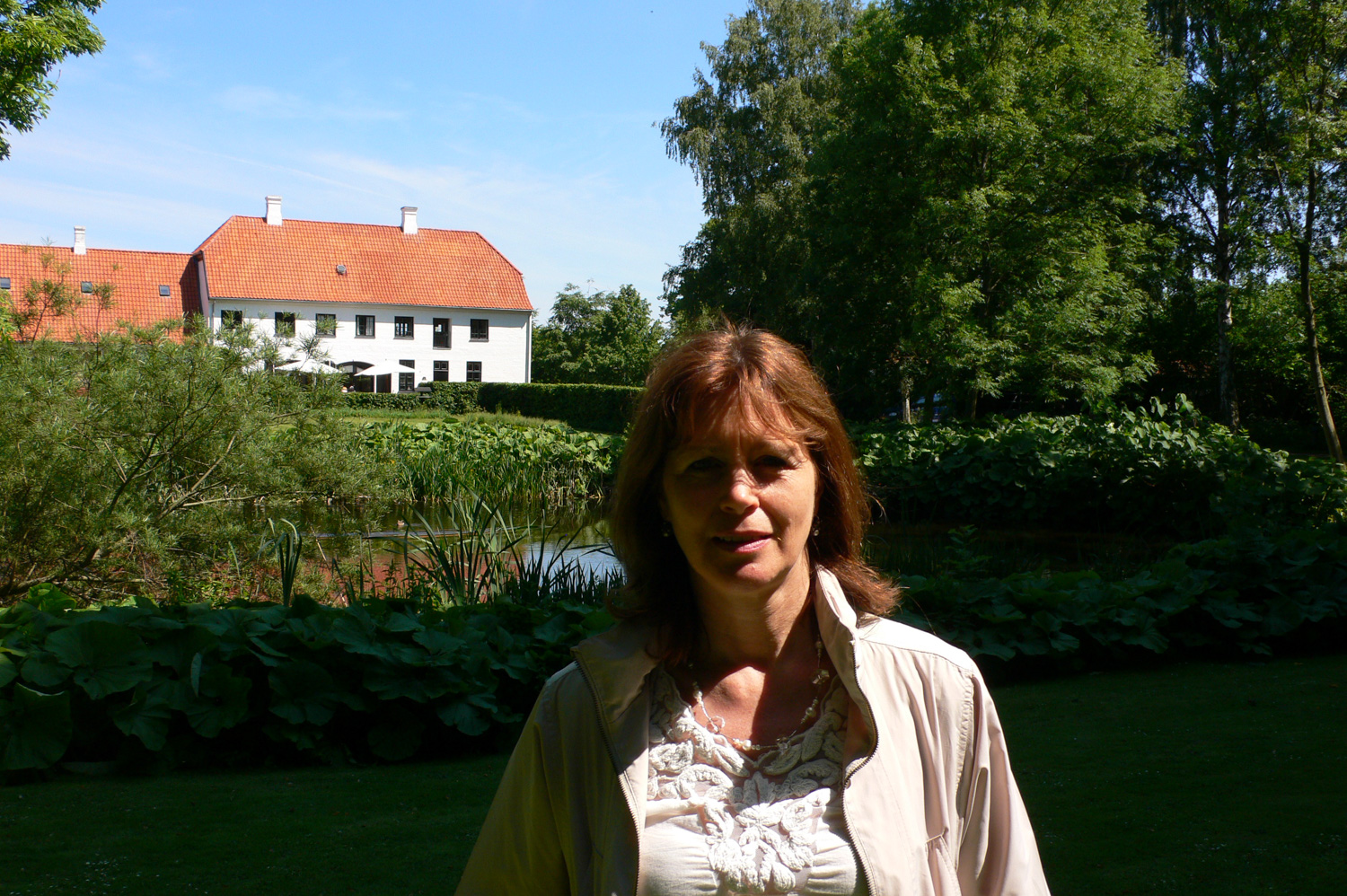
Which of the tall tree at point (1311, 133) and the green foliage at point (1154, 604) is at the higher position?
the tall tree at point (1311, 133)

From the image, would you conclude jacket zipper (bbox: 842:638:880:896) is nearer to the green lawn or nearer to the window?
the green lawn

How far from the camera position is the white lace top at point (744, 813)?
161 centimetres

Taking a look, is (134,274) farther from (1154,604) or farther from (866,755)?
(866,755)

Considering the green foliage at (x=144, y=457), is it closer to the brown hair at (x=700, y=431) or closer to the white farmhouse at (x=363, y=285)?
the brown hair at (x=700, y=431)

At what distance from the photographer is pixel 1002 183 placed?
21234 millimetres

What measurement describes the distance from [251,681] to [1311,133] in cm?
1952

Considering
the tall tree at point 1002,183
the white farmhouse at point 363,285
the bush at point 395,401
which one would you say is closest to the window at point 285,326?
the tall tree at point 1002,183

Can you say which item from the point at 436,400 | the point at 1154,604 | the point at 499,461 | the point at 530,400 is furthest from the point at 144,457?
the point at 436,400

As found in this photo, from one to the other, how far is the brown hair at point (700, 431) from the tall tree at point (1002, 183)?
1875 cm

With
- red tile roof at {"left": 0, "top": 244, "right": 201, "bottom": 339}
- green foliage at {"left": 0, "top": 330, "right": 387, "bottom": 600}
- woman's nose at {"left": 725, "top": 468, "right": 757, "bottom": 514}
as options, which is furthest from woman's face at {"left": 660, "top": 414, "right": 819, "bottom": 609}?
red tile roof at {"left": 0, "top": 244, "right": 201, "bottom": 339}

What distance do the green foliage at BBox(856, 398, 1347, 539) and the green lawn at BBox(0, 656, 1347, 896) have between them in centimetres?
330

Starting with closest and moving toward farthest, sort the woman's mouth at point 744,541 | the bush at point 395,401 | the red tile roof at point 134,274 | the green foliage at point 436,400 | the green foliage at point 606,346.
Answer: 1. the woman's mouth at point 744,541
2. the bush at point 395,401
3. the green foliage at point 436,400
4. the red tile roof at point 134,274
5. the green foliage at point 606,346

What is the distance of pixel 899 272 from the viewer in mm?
23094

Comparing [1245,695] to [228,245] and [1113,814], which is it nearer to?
[1113,814]
